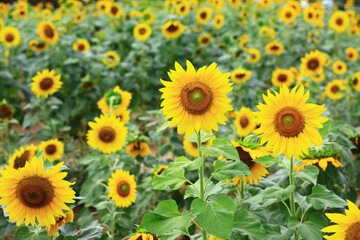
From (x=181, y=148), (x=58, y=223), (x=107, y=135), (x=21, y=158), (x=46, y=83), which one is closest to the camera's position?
(x=58, y=223)

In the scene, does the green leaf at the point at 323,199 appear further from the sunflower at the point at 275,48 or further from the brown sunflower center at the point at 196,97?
the sunflower at the point at 275,48

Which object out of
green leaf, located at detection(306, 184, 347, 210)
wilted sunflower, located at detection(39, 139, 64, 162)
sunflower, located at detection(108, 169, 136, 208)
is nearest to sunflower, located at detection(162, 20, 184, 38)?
wilted sunflower, located at detection(39, 139, 64, 162)

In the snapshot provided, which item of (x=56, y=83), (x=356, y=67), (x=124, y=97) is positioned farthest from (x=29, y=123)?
(x=356, y=67)

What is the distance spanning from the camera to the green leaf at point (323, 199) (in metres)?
1.59

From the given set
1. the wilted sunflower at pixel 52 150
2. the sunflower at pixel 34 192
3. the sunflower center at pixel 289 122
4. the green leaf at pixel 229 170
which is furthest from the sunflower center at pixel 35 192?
the wilted sunflower at pixel 52 150

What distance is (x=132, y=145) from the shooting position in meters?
2.71

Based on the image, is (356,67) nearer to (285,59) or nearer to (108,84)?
(285,59)

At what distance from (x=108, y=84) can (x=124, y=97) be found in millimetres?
1991

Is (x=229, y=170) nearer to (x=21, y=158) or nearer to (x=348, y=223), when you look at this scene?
(x=348, y=223)

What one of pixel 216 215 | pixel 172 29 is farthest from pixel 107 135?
pixel 172 29

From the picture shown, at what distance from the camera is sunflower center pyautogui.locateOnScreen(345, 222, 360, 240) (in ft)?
4.45

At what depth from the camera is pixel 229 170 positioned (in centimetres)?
153

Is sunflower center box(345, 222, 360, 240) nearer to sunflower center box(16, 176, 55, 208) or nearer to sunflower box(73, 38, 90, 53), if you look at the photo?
sunflower center box(16, 176, 55, 208)

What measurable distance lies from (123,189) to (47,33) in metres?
2.73
